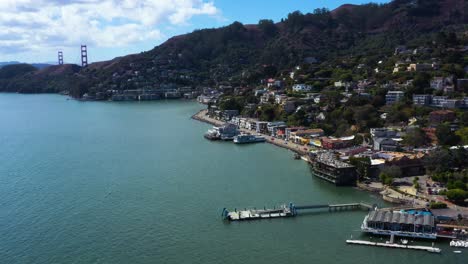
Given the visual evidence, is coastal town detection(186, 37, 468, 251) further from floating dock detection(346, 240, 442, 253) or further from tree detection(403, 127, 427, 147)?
floating dock detection(346, 240, 442, 253)

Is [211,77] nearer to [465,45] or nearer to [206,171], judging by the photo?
[465,45]

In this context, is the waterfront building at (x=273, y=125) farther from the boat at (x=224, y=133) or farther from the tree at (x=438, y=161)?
the tree at (x=438, y=161)

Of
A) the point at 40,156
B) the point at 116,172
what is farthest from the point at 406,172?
the point at 40,156

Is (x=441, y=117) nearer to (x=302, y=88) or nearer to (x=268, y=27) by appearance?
(x=302, y=88)

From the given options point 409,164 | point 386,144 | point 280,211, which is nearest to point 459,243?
point 280,211

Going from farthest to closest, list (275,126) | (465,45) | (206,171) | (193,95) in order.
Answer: (193,95)
(465,45)
(275,126)
(206,171)

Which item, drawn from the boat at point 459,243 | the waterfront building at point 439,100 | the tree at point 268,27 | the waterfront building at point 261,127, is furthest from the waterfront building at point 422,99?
the tree at point 268,27
